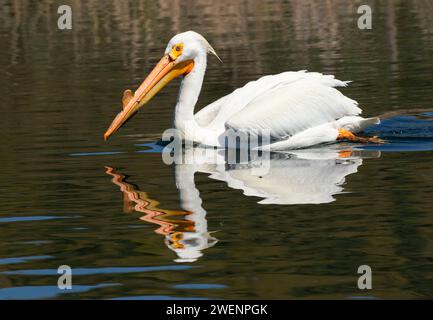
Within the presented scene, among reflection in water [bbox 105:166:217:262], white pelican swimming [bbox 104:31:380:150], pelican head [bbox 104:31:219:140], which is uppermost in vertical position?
pelican head [bbox 104:31:219:140]

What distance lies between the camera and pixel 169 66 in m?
10.1

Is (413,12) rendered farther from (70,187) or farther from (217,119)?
(70,187)

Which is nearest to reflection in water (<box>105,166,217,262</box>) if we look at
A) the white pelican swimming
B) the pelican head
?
the white pelican swimming

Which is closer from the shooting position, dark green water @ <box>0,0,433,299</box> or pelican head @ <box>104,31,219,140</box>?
dark green water @ <box>0,0,433,299</box>

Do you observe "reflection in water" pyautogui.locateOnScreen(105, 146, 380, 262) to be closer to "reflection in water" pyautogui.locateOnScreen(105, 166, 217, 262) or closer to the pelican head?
"reflection in water" pyautogui.locateOnScreen(105, 166, 217, 262)

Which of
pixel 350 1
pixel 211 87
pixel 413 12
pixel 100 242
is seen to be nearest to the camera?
pixel 100 242

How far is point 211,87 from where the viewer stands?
1380 centimetres

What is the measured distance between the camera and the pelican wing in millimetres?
9516

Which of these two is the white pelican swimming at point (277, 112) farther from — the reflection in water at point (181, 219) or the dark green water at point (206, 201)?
the reflection in water at point (181, 219)

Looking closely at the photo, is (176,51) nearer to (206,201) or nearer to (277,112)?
(277,112)

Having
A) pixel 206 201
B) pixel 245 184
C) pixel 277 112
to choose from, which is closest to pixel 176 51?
pixel 277 112

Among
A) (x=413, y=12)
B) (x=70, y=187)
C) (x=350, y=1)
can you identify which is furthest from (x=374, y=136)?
(x=350, y=1)

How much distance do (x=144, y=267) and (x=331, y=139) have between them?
3907mm

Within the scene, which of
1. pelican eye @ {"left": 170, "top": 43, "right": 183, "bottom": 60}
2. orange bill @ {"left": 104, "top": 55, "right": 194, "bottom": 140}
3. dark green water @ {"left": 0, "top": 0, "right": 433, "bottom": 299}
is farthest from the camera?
pelican eye @ {"left": 170, "top": 43, "right": 183, "bottom": 60}
